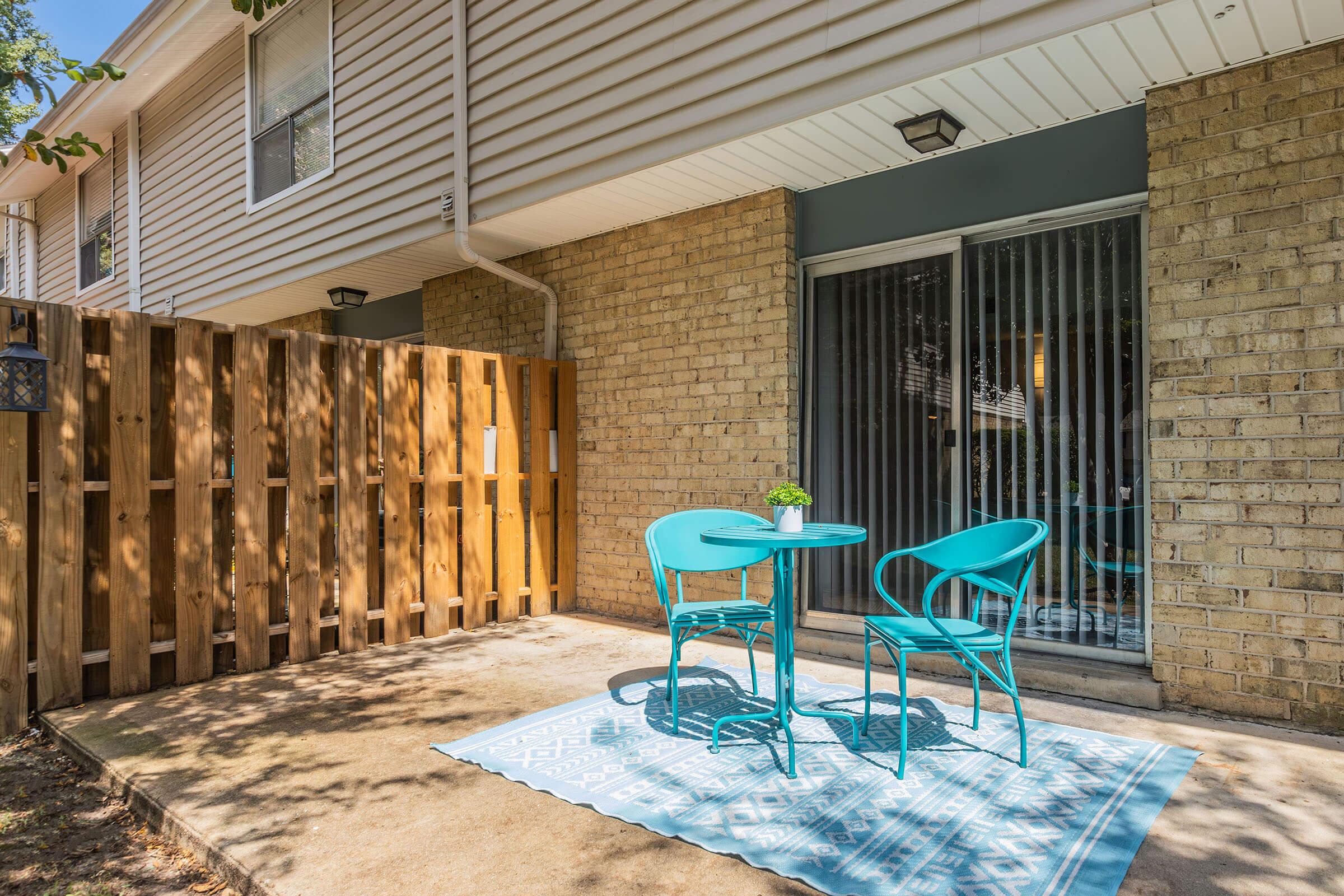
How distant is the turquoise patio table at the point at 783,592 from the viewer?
3182mm

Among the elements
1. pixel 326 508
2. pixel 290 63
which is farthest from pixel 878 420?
pixel 290 63

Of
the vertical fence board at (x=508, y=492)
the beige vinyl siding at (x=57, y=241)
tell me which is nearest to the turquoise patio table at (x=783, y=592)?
the vertical fence board at (x=508, y=492)

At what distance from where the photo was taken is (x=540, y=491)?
616cm

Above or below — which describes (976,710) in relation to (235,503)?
below

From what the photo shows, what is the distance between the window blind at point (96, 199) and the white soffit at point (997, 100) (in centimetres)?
818

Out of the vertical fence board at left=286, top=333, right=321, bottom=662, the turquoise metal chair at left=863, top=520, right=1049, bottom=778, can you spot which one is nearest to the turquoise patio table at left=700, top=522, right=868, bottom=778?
the turquoise metal chair at left=863, top=520, right=1049, bottom=778

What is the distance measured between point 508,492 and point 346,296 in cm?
336

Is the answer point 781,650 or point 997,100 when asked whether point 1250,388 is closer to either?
point 997,100

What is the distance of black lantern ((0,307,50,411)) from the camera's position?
3.52m

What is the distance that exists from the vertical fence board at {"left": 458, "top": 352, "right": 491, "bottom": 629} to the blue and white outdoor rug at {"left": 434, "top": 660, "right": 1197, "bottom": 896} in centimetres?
194

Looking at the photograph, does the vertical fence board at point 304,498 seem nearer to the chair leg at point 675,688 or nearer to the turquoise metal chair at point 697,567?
the turquoise metal chair at point 697,567

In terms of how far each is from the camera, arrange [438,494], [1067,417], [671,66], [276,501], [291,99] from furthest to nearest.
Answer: [291,99]
[438,494]
[276,501]
[671,66]
[1067,417]

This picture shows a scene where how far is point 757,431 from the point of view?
519 cm

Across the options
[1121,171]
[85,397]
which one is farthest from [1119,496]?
[85,397]
